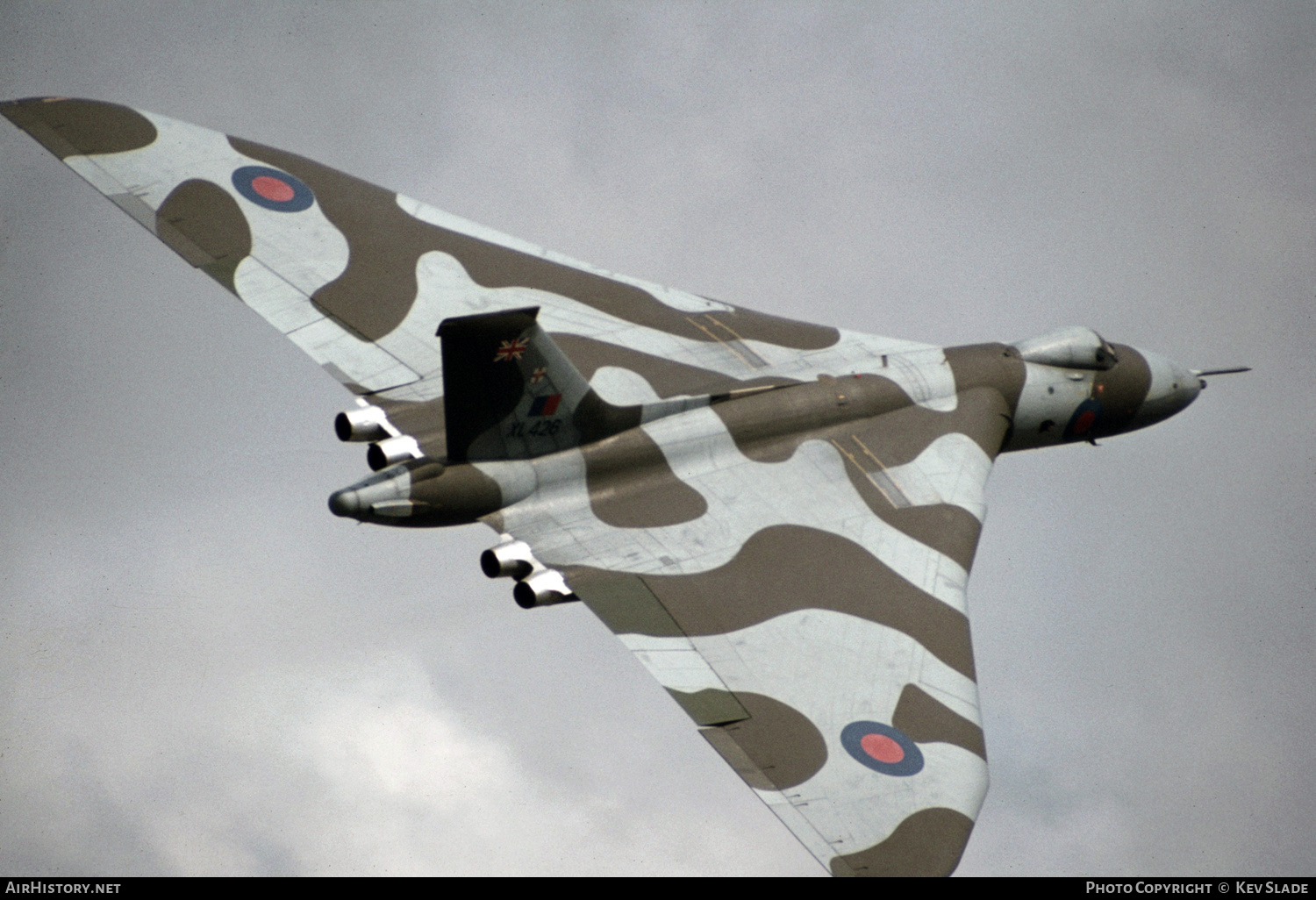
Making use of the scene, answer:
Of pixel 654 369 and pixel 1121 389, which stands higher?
pixel 1121 389

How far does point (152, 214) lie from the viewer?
2983cm

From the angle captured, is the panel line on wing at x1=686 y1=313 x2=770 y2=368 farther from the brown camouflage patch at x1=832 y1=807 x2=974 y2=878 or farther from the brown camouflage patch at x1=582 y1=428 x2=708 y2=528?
the brown camouflage patch at x1=832 y1=807 x2=974 y2=878

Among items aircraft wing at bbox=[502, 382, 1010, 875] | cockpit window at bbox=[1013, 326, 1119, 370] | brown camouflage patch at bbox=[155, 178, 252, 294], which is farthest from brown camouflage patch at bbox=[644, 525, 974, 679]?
brown camouflage patch at bbox=[155, 178, 252, 294]

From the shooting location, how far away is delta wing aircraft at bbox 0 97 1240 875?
23.1 m

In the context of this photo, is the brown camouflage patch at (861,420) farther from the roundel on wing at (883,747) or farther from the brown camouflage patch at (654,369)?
the roundel on wing at (883,747)

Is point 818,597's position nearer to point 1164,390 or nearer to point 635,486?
point 635,486

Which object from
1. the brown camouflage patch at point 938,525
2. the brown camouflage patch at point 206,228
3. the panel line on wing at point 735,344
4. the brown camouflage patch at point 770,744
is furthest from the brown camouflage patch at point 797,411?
the brown camouflage patch at point 206,228

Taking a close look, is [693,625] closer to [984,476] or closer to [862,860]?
[862,860]

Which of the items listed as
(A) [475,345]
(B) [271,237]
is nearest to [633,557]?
(A) [475,345]

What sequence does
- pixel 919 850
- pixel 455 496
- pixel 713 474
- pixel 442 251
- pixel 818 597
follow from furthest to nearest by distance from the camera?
pixel 442 251
pixel 713 474
pixel 818 597
pixel 455 496
pixel 919 850

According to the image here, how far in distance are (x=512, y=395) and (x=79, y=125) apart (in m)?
11.9

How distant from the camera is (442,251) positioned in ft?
102

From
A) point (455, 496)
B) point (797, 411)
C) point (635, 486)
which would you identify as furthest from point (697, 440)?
point (455, 496)

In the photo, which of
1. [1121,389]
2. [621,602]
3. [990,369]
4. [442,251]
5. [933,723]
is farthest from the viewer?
[1121,389]
